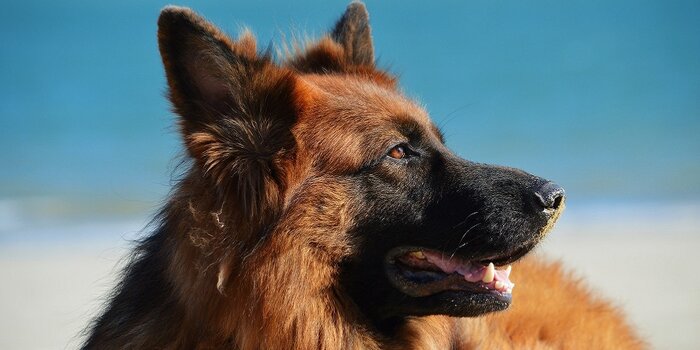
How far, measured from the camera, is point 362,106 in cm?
424

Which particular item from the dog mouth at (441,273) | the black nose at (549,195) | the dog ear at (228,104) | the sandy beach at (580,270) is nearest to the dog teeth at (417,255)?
the dog mouth at (441,273)

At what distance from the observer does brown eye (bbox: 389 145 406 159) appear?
13.5ft

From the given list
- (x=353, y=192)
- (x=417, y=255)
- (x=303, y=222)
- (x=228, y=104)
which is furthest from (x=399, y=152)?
(x=228, y=104)

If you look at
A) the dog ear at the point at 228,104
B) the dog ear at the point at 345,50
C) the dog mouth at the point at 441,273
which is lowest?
the dog mouth at the point at 441,273

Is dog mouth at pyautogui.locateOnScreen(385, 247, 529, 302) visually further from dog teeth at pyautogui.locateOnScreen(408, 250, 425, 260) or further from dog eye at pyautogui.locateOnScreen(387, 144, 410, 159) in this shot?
dog eye at pyautogui.locateOnScreen(387, 144, 410, 159)

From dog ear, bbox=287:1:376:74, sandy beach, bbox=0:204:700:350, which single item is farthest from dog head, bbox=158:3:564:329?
sandy beach, bbox=0:204:700:350

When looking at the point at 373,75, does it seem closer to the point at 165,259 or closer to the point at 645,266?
the point at 165,259

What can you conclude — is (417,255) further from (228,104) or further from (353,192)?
(228,104)

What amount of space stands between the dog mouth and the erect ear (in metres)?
1.50

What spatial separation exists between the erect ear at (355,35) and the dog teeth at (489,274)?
1.65 m

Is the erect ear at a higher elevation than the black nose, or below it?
higher

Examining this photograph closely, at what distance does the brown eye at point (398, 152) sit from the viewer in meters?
4.12

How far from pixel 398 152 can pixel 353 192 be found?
1.11 feet

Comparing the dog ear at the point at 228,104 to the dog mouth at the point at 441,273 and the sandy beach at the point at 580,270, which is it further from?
the sandy beach at the point at 580,270
